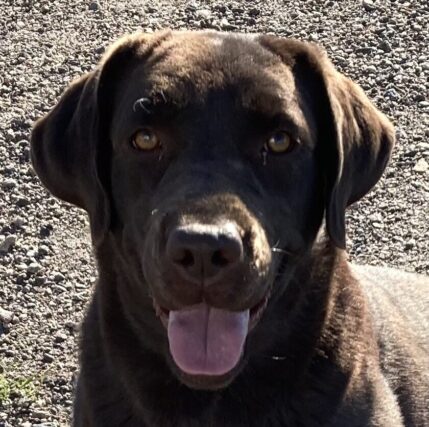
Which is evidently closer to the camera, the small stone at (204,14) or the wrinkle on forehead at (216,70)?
the wrinkle on forehead at (216,70)

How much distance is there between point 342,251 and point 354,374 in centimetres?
47

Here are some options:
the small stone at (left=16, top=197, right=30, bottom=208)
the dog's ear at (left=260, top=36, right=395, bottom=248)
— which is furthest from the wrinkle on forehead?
the small stone at (left=16, top=197, right=30, bottom=208)

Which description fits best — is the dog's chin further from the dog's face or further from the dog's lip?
the dog's lip

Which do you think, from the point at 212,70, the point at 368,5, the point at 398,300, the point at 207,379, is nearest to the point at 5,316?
the point at 398,300

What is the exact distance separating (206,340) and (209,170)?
0.58 meters

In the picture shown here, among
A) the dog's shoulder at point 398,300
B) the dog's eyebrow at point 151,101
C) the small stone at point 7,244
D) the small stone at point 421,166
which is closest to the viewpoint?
the dog's eyebrow at point 151,101

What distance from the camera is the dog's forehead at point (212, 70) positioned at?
13.2 feet

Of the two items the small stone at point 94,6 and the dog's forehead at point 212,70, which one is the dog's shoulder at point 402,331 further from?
the small stone at point 94,6

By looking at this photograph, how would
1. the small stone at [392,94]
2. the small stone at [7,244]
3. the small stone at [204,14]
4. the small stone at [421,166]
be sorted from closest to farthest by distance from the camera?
the small stone at [7,244]
the small stone at [421,166]
the small stone at [392,94]
the small stone at [204,14]

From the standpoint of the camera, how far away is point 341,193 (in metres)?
4.14

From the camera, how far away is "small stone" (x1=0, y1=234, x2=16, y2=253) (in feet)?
19.7

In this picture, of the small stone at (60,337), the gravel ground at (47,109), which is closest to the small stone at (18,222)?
the gravel ground at (47,109)

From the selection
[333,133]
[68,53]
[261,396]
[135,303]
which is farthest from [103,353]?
[68,53]

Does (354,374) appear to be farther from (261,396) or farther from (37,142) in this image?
(37,142)
